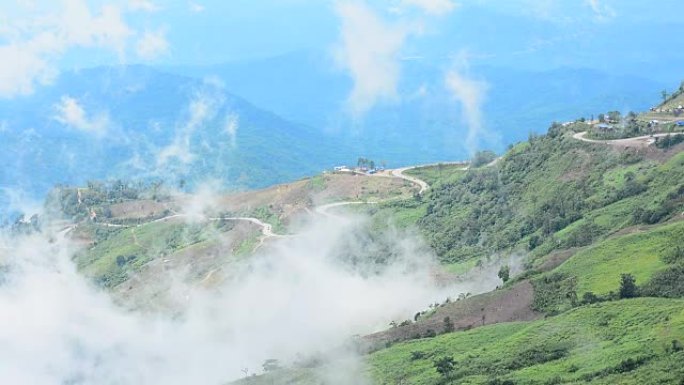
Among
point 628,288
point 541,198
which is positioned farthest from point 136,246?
point 628,288

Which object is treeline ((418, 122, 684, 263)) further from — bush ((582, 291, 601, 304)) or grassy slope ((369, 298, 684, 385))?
grassy slope ((369, 298, 684, 385))

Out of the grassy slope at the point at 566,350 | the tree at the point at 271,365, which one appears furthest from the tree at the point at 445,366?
the tree at the point at 271,365

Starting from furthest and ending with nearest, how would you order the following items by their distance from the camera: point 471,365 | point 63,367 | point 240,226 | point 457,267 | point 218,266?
point 240,226 < point 218,266 < point 63,367 < point 457,267 < point 471,365

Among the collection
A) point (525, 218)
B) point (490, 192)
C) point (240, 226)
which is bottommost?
point (525, 218)

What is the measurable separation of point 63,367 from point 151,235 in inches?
2062

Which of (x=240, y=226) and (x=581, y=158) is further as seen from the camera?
(x=240, y=226)

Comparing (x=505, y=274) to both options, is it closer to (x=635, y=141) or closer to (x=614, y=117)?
(x=635, y=141)

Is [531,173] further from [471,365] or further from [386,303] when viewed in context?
[471,365]

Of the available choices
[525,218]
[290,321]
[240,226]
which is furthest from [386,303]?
[240,226]

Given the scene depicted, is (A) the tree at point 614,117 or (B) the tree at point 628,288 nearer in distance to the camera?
(B) the tree at point 628,288

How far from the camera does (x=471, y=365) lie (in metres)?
69.2

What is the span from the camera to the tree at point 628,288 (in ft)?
235

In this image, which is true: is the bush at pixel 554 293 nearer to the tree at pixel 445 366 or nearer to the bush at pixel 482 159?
the tree at pixel 445 366

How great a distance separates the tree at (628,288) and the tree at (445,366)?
14145 millimetres
